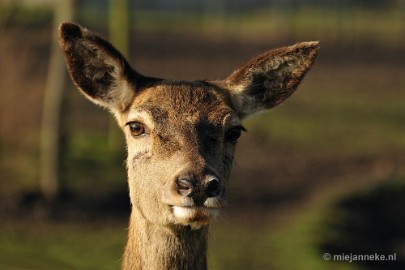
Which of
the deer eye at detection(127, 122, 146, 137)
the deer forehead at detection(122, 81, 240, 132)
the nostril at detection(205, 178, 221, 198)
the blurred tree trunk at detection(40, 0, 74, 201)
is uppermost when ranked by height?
the deer forehead at detection(122, 81, 240, 132)

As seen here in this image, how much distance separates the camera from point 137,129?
707 centimetres

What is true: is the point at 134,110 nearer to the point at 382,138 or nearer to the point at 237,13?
the point at 382,138

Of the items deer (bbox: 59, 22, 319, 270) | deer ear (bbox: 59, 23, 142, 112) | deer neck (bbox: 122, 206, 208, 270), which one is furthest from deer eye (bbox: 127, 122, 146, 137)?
deer neck (bbox: 122, 206, 208, 270)

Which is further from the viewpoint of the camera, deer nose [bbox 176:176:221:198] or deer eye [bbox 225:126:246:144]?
deer eye [bbox 225:126:246:144]

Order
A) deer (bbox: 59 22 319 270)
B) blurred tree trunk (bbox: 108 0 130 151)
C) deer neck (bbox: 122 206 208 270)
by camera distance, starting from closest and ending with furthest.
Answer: deer (bbox: 59 22 319 270) → deer neck (bbox: 122 206 208 270) → blurred tree trunk (bbox: 108 0 130 151)

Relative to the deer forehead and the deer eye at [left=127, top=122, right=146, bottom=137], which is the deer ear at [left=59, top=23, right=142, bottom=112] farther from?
the deer eye at [left=127, top=122, right=146, bottom=137]

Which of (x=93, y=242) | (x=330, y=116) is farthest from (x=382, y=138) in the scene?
(x=93, y=242)

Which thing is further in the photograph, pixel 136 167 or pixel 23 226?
pixel 23 226

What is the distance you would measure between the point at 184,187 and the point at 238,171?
1189cm

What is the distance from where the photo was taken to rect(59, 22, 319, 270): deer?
6312mm

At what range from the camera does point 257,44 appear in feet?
114

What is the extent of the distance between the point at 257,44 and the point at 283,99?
27053 mm

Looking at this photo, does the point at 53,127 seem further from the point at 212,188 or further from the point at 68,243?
the point at 212,188

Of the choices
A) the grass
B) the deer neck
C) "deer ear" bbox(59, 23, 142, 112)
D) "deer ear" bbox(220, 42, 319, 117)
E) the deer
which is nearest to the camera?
the deer
